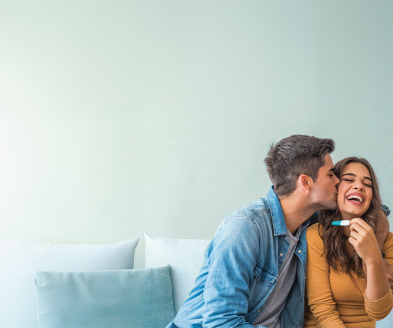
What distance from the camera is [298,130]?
2281mm

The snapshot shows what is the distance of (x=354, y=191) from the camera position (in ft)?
5.01

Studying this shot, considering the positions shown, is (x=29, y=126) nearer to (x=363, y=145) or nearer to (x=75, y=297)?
(x=75, y=297)

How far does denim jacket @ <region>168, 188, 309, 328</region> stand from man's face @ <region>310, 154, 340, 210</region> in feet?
0.47

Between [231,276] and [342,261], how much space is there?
1.72 feet

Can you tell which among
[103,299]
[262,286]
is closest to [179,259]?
[103,299]

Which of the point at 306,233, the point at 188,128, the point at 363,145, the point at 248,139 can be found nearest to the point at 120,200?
the point at 188,128

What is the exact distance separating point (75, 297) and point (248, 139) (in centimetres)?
123

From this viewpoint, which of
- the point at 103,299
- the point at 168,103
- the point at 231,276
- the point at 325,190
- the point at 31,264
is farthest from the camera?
the point at 168,103

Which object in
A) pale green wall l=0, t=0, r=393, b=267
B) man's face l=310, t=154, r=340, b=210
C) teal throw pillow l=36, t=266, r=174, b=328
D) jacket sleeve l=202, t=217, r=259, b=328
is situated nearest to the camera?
jacket sleeve l=202, t=217, r=259, b=328

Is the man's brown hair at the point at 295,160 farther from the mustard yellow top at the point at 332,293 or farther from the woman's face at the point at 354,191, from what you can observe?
the mustard yellow top at the point at 332,293

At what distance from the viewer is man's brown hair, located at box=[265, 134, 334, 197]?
1.47m

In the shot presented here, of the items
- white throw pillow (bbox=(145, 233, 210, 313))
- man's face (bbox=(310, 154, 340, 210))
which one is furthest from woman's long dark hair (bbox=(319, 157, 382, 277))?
white throw pillow (bbox=(145, 233, 210, 313))

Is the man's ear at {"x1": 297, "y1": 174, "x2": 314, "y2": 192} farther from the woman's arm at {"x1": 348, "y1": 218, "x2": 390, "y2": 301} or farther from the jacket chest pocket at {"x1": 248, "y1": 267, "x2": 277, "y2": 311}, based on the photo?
the jacket chest pocket at {"x1": 248, "y1": 267, "x2": 277, "y2": 311}

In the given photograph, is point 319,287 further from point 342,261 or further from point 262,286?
point 262,286
